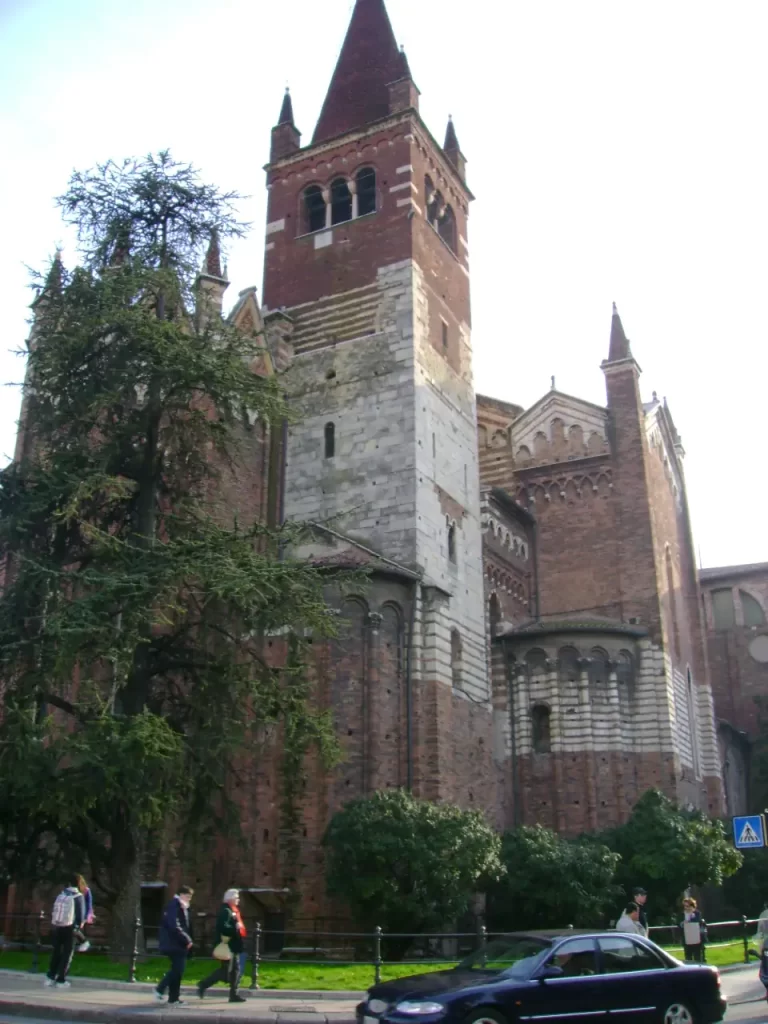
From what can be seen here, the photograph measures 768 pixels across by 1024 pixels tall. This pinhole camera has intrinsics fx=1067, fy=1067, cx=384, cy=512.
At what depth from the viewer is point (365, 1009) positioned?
1084 centimetres

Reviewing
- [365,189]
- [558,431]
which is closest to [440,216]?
[365,189]

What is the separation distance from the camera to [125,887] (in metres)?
17.3

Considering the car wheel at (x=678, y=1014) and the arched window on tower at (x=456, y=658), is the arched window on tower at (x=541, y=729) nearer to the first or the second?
the arched window on tower at (x=456, y=658)

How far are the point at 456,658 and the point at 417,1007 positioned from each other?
19865mm

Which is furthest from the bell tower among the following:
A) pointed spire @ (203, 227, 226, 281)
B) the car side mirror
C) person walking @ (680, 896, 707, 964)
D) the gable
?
the car side mirror

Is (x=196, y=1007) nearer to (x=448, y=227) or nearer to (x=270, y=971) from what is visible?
(x=270, y=971)

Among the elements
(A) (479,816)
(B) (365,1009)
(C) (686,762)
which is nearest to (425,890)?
(A) (479,816)

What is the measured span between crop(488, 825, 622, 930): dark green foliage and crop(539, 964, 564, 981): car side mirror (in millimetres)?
16074

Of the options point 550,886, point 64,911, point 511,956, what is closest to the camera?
point 511,956

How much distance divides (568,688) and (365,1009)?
24651mm

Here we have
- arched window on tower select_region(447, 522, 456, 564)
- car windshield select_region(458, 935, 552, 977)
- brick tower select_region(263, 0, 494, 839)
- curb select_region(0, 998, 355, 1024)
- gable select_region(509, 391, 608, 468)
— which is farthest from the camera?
gable select_region(509, 391, 608, 468)

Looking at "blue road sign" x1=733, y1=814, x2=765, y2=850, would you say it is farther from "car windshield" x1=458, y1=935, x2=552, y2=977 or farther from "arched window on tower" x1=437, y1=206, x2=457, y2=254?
"arched window on tower" x1=437, y1=206, x2=457, y2=254

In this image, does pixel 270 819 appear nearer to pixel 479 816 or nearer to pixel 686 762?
pixel 479 816

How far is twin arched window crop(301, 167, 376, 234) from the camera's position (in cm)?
3478
